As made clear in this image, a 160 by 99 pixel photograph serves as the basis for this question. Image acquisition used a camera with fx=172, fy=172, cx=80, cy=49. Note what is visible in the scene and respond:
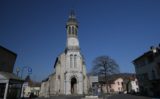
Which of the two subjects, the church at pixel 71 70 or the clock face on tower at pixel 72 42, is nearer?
the church at pixel 71 70

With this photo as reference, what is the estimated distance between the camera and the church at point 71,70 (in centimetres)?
5191

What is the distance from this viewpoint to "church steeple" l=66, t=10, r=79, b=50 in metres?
56.2

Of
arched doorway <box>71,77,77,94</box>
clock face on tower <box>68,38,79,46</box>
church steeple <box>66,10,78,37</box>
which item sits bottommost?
arched doorway <box>71,77,77,94</box>

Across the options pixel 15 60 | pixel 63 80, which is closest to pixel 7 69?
pixel 15 60

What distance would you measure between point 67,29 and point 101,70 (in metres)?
20.9

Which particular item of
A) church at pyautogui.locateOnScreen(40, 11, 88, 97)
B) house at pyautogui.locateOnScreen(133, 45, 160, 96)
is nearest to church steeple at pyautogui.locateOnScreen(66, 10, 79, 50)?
church at pyautogui.locateOnScreen(40, 11, 88, 97)

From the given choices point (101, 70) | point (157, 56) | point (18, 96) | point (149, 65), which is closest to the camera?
point (18, 96)

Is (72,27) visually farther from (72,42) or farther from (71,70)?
(71,70)

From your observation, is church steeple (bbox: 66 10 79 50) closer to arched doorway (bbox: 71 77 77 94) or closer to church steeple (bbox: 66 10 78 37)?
church steeple (bbox: 66 10 78 37)

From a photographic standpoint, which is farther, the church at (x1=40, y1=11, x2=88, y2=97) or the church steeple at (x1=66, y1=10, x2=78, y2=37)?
the church steeple at (x1=66, y1=10, x2=78, y2=37)

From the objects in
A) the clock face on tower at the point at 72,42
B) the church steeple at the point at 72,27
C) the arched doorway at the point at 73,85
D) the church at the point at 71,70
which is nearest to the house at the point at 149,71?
the church at the point at 71,70

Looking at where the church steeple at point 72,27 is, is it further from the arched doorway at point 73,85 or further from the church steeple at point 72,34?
the arched doorway at point 73,85

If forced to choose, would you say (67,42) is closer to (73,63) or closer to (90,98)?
(73,63)

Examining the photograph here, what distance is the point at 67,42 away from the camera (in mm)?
56969
